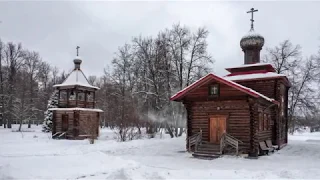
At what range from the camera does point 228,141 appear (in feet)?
61.5

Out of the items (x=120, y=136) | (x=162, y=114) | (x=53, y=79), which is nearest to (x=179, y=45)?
(x=162, y=114)

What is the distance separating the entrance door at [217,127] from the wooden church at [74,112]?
1404 cm

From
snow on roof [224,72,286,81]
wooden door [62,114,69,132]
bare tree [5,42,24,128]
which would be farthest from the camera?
bare tree [5,42,24,128]

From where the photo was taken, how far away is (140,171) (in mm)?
11812

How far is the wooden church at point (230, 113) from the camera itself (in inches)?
734

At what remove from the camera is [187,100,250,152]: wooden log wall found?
18844 mm

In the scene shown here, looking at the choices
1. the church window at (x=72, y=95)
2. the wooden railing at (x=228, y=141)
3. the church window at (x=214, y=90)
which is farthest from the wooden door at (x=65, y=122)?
the wooden railing at (x=228, y=141)

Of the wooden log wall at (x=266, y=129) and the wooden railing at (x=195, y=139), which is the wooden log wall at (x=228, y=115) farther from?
the wooden log wall at (x=266, y=129)

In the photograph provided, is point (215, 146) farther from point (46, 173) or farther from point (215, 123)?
point (46, 173)

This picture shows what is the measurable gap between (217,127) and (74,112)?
16.3 m

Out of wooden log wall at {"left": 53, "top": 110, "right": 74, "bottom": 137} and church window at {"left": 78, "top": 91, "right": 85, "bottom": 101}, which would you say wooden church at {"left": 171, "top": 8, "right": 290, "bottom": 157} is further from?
church window at {"left": 78, "top": 91, "right": 85, "bottom": 101}

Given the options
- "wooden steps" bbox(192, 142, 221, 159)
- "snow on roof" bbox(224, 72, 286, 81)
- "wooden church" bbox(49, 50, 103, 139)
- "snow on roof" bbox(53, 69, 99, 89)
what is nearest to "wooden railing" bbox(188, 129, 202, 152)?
"wooden steps" bbox(192, 142, 221, 159)

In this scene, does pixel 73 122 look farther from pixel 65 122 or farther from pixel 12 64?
Answer: pixel 12 64

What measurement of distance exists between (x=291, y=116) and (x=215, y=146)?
24240mm
